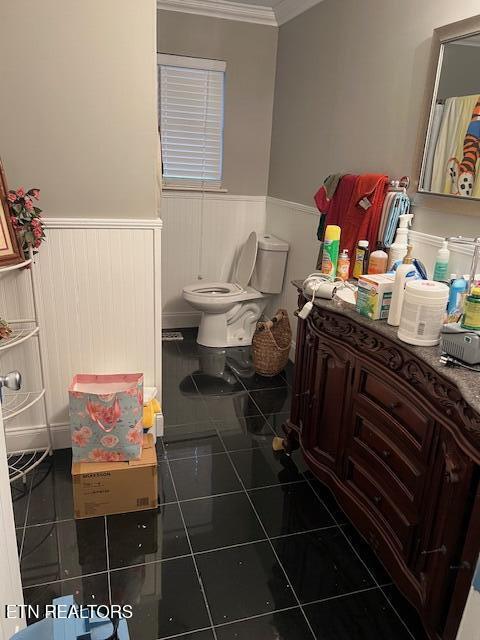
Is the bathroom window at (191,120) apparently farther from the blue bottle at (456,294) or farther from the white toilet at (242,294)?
the blue bottle at (456,294)

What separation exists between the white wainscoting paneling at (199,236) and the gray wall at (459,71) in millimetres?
2129

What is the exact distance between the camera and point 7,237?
193 cm

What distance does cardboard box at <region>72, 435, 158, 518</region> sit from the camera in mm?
1978

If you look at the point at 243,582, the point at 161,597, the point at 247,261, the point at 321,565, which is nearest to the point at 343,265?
the point at 321,565

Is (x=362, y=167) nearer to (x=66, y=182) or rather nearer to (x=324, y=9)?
(x=324, y=9)

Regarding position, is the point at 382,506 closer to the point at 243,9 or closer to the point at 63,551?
the point at 63,551

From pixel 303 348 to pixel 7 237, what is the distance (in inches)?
52.5

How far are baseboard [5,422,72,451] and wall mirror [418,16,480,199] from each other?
2072 millimetres

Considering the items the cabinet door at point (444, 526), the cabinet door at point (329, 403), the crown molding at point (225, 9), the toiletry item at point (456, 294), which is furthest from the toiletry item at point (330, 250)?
the crown molding at point (225, 9)

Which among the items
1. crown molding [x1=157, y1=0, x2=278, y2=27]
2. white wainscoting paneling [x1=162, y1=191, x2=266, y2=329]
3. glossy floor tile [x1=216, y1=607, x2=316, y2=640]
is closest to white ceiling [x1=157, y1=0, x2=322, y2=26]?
crown molding [x1=157, y1=0, x2=278, y2=27]

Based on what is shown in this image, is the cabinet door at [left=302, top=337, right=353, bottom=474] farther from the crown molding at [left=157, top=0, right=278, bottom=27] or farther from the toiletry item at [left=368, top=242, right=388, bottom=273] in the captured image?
the crown molding at [left=157, top=0, right=278, bottom=27]

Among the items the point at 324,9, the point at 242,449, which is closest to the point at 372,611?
the point at 242,449

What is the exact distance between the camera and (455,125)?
191cm

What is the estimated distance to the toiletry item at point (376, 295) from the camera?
1.67 metres
